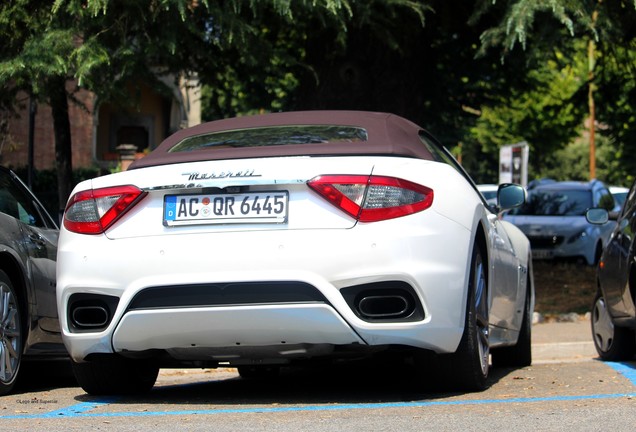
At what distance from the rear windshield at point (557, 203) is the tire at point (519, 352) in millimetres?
16223

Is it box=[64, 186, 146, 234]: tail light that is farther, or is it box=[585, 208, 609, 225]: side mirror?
box=[585, 208, 609, 225]: side mirror

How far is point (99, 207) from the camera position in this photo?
20.7ft

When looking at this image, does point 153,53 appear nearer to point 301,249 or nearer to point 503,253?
point 503,253

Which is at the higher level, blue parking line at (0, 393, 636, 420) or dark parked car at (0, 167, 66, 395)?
dark parked car at (0, 167, 66, 395)

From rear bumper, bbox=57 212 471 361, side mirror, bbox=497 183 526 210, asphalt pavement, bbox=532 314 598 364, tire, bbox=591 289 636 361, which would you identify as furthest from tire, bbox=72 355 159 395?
asphalt pavement, bbox=532 314 598 364

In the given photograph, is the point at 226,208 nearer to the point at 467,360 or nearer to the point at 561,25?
the point at 467,360

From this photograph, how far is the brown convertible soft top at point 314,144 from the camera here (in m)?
6.49

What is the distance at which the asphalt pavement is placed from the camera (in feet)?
38.2

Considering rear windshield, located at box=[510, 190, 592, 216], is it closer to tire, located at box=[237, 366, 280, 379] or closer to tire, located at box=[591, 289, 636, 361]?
tire, located at box=[591, 289, 636, 361]

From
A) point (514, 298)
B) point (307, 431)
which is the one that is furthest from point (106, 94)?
point (307, 431)

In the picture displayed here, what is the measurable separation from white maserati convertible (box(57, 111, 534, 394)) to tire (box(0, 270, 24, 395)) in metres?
0.89

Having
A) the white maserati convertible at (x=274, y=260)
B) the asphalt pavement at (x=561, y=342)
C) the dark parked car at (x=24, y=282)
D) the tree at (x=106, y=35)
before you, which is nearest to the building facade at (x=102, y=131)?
the tree at (x=106, y=35)

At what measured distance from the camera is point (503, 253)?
7875mm

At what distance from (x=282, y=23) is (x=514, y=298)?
7094mm
